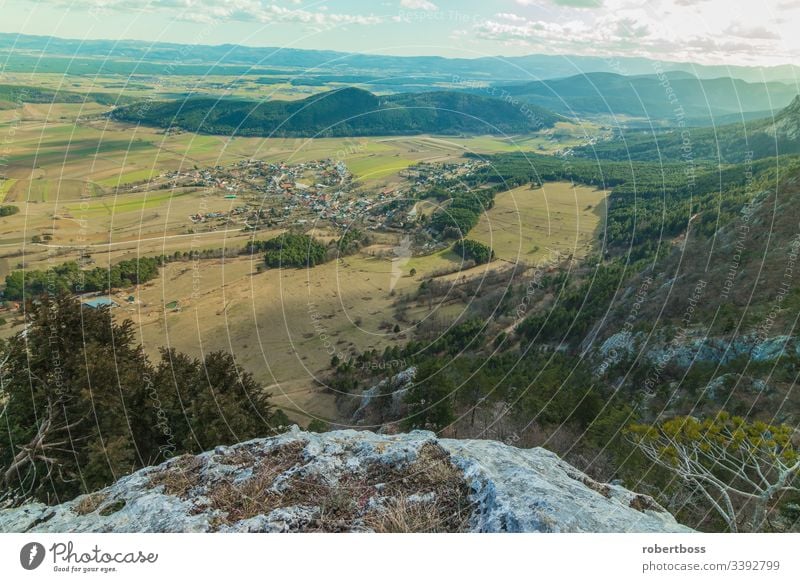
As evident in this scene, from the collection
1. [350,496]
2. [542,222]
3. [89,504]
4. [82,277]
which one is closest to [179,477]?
[89,504]

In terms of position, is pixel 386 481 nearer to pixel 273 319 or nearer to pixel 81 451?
pixel 81 451

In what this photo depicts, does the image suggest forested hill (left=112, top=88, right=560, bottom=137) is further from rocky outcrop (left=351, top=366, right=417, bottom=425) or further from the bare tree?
the bare tree

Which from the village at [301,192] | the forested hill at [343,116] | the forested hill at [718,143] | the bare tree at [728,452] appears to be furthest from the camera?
the forested hill at [343,116]

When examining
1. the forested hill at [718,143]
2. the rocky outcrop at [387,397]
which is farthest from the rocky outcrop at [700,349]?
the forested hill at [718,143]

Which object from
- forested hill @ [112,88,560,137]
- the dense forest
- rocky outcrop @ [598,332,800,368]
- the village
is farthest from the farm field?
rocky outcrop @ [598,332,800,368]

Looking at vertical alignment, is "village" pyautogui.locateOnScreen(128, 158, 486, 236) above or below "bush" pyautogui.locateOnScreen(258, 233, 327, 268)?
above

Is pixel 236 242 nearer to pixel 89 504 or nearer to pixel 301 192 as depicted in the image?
pixel 301 192

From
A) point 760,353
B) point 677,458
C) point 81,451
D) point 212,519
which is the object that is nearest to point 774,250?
point 760,353

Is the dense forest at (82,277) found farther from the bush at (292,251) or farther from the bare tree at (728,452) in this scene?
the bare tree at (728,452)
